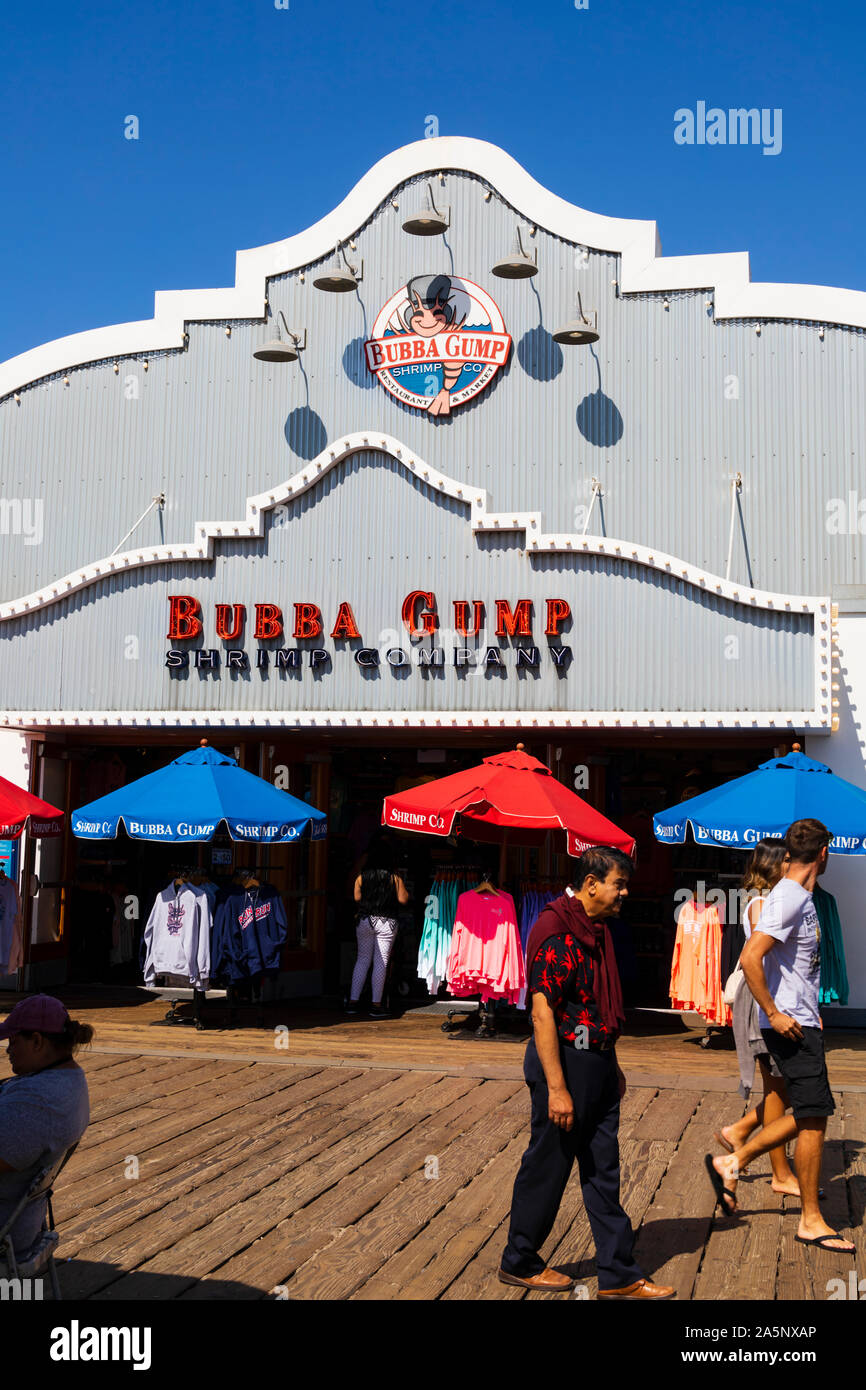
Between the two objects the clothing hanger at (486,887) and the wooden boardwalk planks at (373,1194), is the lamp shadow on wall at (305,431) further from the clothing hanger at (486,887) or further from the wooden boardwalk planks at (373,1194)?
the wooden boardwalk planks at (373,1194)

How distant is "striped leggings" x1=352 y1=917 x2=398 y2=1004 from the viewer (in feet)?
48.5

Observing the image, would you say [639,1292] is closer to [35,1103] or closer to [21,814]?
[35,1103]

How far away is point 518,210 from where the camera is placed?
16.0 m

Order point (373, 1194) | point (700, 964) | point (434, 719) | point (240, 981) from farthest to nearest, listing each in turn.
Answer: point (434, 719), point (240, 981), point (700, 964), point (373, 1194)

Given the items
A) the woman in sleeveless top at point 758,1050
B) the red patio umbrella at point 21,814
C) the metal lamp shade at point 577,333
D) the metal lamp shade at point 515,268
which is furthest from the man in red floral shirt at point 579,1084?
the metal lamp shade at point 515,268

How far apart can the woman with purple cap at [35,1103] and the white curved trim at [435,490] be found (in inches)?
401

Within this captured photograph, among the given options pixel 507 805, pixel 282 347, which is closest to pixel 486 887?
pixel 507 805

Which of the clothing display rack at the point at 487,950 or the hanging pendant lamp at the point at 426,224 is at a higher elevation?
the hanging pendant lamp at the point at 426,224

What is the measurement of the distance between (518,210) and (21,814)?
359 inches

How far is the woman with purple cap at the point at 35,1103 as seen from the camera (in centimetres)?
493

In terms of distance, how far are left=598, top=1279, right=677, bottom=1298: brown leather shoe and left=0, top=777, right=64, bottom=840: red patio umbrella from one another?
9288mm
